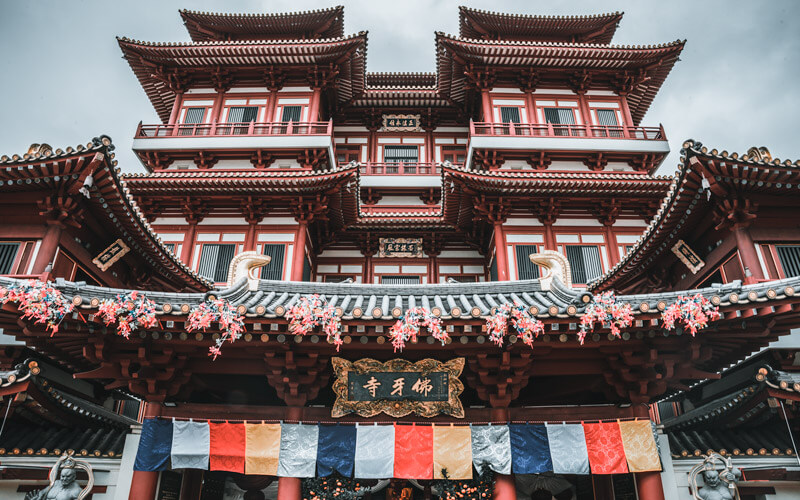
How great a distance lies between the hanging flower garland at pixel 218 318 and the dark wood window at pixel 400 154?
1831cm

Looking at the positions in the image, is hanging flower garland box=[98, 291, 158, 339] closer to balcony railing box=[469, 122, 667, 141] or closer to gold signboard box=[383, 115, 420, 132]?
balcony railing box=[469, 122, 667, 141]

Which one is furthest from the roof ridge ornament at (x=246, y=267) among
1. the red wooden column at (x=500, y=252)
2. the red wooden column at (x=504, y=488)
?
the red wooden column at (x=500, y=252)

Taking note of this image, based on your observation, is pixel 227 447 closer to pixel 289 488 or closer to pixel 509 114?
pixel 289 488

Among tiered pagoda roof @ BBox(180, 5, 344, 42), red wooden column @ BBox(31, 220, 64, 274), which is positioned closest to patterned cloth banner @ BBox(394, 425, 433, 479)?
red wooden column @ BBox(31, 220, 64, 274)

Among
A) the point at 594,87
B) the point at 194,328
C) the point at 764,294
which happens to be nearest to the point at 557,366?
the point at 764,294

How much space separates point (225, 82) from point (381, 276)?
1134cm

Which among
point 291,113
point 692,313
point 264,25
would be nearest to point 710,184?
point 692,313

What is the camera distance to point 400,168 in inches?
920

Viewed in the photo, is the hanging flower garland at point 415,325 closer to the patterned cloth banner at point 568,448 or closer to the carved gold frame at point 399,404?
the carved gold frame at point 399,404

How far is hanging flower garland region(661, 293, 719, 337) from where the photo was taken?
685 centimetres

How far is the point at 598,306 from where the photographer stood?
715 cm

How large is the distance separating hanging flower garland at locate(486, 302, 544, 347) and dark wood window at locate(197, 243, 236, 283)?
1408 cm

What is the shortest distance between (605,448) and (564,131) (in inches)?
639

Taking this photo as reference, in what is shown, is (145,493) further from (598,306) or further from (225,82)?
(225,82)
